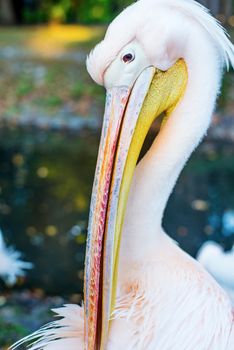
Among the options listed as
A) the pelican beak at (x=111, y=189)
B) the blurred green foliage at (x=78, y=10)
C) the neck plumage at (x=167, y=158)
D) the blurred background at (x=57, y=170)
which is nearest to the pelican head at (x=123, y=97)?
the pelican beak at (x=111, y=189)

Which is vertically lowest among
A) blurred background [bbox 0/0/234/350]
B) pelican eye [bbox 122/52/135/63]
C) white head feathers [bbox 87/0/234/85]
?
blurred background [bbox 0/0/234/350]

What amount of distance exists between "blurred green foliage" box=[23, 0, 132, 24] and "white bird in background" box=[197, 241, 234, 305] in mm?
10741

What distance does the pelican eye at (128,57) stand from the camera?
1.98m

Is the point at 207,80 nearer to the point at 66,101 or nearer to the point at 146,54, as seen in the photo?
the point at 146,54

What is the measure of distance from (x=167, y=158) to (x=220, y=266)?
7.33 feet

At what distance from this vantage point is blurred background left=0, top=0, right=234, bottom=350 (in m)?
4.90

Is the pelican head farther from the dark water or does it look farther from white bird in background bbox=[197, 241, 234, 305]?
the dark water

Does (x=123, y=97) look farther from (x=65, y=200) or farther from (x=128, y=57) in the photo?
(x=65, y=200)

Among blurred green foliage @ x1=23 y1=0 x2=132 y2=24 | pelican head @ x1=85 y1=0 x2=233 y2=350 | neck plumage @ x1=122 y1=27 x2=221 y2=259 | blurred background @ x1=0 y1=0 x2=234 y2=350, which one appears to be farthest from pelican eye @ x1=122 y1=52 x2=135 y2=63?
blurred green foliage @ x1=23 y1=0 x2=132 y2=24

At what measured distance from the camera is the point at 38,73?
1052 cm

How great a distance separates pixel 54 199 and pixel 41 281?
5.72 feet

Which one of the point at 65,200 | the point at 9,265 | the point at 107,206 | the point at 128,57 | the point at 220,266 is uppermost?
the point at 128,57

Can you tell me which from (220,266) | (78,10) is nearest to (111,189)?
(220,266)

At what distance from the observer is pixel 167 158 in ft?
7.03
